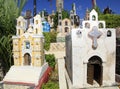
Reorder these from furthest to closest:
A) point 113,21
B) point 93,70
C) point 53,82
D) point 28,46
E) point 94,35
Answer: point 113,21
point 28,46
point 53,82
point 93,70
point 94,35

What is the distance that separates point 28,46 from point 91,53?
5.55 m

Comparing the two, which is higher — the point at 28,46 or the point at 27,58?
the point at 28,46

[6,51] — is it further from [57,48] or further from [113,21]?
[113,21]

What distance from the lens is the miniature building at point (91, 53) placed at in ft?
49.0

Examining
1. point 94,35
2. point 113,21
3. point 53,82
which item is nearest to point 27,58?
point 53,82

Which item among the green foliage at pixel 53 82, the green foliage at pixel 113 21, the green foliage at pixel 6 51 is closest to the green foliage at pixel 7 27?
the green foliage at pixel 6 51

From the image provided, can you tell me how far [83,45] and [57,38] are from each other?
60.6 feet

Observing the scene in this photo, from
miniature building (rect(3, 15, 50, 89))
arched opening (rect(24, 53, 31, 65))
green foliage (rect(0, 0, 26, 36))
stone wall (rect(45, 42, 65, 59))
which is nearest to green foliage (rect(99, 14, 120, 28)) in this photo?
stone wall (rect(45, 42, 65, 59))

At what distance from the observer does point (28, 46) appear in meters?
17.8

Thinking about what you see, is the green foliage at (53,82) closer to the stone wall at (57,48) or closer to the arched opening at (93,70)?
the arched opening at (93,70)

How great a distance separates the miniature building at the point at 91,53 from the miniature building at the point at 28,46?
3.55 m

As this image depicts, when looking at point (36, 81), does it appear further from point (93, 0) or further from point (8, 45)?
point (93, 0)

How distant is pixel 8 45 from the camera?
62.8 feet

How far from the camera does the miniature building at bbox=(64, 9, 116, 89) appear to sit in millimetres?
14922
